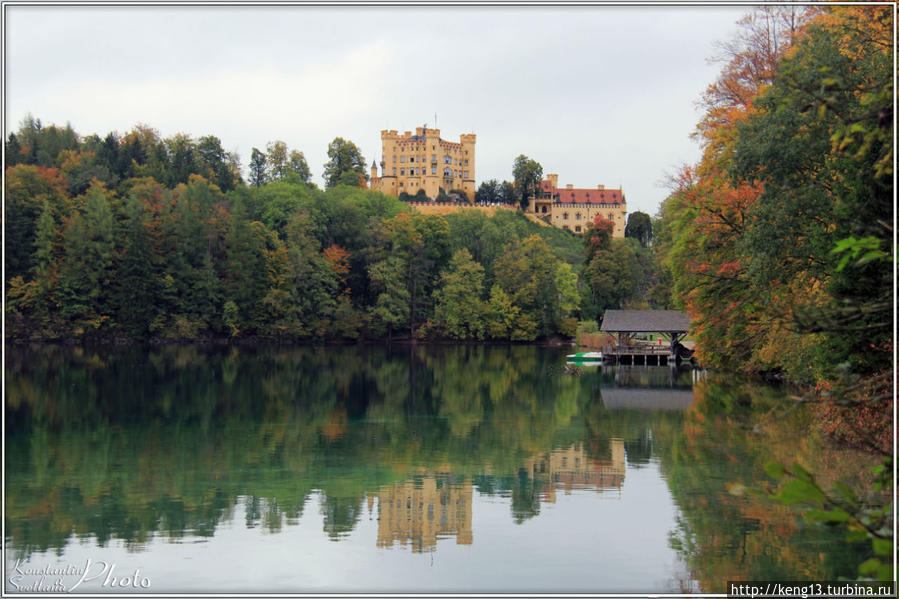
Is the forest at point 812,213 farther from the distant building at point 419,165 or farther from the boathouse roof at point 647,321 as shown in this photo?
the distant building at point 419,165

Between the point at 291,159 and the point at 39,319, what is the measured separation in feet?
148

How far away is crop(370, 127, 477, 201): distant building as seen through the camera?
112 meters

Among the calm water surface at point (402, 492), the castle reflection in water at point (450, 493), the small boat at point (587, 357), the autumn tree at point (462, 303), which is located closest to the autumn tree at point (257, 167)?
the autumn tree at point (462, 303)

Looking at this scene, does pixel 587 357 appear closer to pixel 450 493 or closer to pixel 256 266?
pixel 256 266

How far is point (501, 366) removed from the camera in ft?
148

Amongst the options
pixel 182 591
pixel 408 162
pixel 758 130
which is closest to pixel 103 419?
pixel 182 591

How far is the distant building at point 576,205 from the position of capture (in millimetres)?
110188

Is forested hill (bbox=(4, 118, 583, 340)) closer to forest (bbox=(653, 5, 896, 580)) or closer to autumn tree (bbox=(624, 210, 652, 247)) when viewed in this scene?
autumn tree (bbox=(624, 210, 652, 247))


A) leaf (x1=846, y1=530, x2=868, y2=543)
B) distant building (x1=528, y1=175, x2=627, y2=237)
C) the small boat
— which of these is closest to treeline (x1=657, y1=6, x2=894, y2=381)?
leaf (x1=846, y1=530, x2=868, y2=543)

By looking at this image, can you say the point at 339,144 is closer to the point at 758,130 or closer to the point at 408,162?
the point at 408,162

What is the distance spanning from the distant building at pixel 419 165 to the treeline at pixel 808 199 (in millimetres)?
85862

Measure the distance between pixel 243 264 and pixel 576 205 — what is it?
183 feet

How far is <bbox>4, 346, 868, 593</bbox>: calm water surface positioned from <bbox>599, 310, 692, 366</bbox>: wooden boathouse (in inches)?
642

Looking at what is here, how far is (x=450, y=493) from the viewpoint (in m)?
14.8
